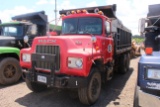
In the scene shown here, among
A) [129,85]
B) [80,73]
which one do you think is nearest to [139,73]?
[80,73]

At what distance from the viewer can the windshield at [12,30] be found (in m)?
7.36

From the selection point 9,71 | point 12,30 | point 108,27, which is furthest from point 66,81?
point 12,30

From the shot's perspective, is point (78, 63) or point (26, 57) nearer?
→ point (78, 63)

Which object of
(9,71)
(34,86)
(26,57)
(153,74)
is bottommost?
(34,86)

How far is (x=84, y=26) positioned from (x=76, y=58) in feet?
5.80

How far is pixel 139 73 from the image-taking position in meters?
3.02

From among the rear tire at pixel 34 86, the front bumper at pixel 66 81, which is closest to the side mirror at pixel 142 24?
the front bumper at pixel 66 81

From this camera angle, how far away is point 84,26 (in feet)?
18.1

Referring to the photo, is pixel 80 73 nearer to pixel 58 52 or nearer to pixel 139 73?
pixel 58 52

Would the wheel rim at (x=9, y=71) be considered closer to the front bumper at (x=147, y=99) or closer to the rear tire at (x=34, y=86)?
the rear tire at (x=34, y=86)

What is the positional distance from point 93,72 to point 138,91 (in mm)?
1559

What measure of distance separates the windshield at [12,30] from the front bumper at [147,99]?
5.62 m

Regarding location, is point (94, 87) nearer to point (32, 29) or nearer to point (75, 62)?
point (75, 62)

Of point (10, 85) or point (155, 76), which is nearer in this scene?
point (155, 76)
